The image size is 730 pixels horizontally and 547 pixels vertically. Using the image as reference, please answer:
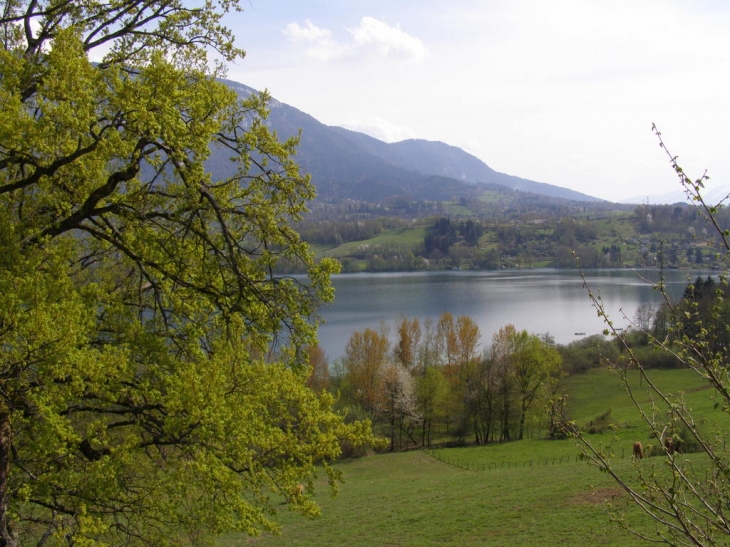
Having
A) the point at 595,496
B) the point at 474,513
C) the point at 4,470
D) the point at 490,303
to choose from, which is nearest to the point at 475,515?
the point at 474,513

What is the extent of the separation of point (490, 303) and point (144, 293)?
9421cm

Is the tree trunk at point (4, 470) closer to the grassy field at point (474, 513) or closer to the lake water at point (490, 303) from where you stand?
the grassy field at point (474, 513)

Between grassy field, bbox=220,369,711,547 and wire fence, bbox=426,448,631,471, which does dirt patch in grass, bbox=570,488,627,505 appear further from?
wire fence, bbox=426,448,631,471

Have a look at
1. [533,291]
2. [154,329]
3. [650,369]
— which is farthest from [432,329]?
[533,291]

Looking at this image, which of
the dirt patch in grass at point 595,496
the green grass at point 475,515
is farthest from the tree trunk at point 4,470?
the dirt patch in grass at point 595,496

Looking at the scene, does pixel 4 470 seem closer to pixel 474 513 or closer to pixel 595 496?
pixel 474 513

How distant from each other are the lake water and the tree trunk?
2068 inches

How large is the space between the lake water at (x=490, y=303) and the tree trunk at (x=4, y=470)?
5252 cm

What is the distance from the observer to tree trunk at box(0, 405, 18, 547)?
5.25 meters

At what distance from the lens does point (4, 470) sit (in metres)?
5.38

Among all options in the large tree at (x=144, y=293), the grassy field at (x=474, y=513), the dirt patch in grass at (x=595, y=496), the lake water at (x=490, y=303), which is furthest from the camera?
the lake water at (x=490, y=303)

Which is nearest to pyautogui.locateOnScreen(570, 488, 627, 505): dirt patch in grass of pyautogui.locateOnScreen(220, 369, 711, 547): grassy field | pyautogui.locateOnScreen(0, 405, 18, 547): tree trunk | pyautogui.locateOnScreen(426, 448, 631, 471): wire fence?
pyautogui.locateOnScreen(220, 369, 711, 547): grassy field

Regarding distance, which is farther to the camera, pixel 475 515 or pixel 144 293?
pixel 475 515

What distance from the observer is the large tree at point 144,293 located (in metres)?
5.14
